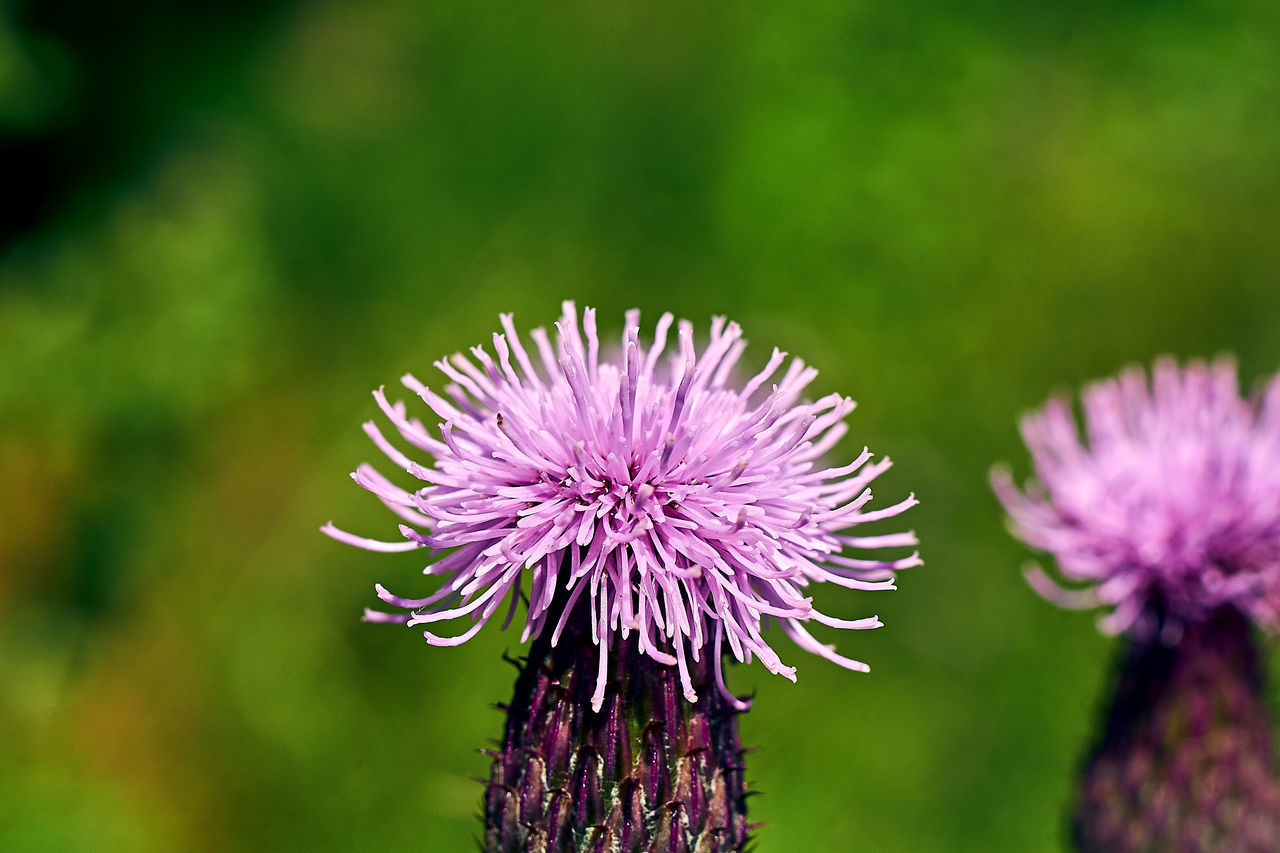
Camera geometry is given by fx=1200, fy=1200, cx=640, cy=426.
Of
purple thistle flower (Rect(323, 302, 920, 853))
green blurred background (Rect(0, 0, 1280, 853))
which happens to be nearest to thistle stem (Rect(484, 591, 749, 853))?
purple thistle flower (Rect(323, 302, 920, 853))

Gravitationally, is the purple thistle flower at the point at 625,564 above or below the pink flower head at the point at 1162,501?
below

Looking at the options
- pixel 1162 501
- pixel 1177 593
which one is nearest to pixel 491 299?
pixel 1162 501

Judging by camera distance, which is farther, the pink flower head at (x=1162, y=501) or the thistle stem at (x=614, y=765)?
the pink flower head at (x=1162, y=501)

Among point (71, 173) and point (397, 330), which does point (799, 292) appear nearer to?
point (397, 330)

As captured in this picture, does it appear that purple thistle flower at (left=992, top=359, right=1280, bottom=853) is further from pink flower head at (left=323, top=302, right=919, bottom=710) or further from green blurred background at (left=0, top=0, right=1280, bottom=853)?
pink flower head at (left=323, top=302, right=919, bottom=710)

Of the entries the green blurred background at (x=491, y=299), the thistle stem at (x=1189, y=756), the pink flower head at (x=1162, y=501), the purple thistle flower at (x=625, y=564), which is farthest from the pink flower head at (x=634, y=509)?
the green blurred background at (x=491, y=299)

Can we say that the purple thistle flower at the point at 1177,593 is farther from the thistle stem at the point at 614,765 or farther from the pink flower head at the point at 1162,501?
the thistle stem at the point at 614,765

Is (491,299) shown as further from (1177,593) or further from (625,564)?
(625,564)

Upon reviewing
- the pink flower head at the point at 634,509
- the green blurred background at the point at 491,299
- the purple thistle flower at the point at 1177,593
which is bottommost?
the pink flower head at the point at 634,509

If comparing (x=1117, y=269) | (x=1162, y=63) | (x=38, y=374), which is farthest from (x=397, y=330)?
(x=1162, y=63)
